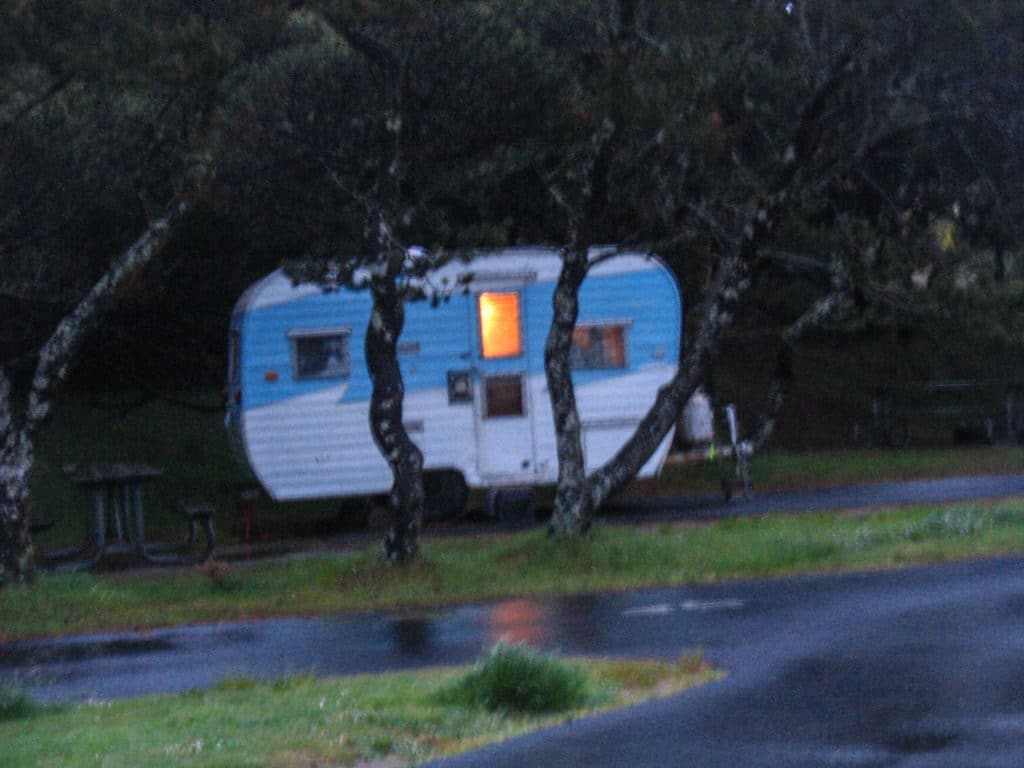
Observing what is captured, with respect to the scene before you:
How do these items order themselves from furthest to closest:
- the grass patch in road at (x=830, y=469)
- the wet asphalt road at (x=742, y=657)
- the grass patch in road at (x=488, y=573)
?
the grass patch in road at (x=830, y=469)
the grass patch in road at (x=488, y=573)
the wet asphalt road at (x=742, y=657)

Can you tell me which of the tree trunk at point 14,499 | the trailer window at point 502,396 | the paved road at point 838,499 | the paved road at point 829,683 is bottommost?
the paved road at point 829,683

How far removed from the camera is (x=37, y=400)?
1606cm

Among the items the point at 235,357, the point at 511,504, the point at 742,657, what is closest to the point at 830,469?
the point at 511,504

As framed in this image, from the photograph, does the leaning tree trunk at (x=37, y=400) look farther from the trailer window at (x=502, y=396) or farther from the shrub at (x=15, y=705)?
the shrub at (x=15, y=705)

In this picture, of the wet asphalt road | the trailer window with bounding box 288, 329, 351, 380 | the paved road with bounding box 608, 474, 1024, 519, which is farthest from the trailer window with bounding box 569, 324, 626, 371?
the wet asphalt road

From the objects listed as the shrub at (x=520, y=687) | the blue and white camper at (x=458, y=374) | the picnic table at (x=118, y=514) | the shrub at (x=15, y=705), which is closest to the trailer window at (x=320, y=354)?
the blue and white camper at (x=458, y=374)

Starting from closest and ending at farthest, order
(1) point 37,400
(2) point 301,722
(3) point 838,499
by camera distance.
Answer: (2) point 301,722 → (1) point 37,400 → (3) point 838,499

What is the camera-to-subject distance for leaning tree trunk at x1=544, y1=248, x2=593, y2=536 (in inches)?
656

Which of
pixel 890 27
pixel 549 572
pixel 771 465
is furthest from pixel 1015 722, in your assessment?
pixel 771 465

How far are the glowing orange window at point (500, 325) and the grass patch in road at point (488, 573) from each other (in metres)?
3.90

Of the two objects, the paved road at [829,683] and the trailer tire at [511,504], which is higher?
the trailer tire at [511,504]

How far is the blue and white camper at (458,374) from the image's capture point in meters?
20.2

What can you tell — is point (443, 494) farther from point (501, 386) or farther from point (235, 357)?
point (235, 357)

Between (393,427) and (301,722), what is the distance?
773 cm
